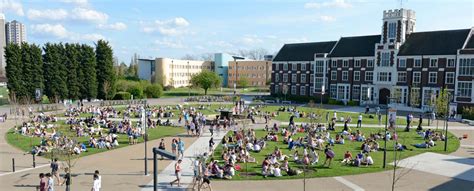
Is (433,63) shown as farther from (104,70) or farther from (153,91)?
(104,70)

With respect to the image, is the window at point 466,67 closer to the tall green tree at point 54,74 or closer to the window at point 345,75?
the window at point 345,75

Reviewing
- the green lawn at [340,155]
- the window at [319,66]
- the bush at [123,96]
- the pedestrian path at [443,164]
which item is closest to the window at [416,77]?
the window at [319,66]

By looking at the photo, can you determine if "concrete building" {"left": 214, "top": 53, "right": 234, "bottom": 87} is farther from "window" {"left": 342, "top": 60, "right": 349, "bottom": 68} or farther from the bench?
the bench

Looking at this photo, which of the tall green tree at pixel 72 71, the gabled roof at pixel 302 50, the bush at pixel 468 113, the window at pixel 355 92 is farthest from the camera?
the gabled roof at pixel 302 50

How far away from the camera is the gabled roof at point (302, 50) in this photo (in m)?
74.4

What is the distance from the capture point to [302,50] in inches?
3093

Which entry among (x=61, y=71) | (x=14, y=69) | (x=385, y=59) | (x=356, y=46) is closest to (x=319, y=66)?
Result: (x=356, y=46)

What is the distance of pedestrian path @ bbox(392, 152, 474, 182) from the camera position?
20828 millimetres

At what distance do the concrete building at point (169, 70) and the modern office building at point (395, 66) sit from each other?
163 ft

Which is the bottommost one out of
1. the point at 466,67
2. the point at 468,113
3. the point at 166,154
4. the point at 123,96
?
the point at 468,113

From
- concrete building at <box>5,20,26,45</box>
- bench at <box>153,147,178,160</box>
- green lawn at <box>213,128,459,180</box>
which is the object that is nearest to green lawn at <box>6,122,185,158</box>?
green lawn at <box>213,128,459,180</box>

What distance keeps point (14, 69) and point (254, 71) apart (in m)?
74.7

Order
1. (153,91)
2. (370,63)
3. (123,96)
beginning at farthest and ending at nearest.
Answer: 1. (153,91)
2. (123,96)
3. (370,63)

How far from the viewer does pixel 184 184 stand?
18469 millimetres
